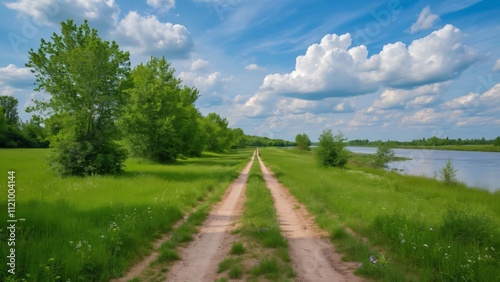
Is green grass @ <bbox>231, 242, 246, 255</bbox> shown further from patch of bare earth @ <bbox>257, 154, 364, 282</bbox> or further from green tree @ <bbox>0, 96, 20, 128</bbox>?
green tree @ <bbox>0, 96, 20, 128</bbox>

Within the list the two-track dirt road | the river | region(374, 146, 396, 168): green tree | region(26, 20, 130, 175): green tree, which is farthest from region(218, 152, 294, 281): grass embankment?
region(374, 146, 396, 168): green tree

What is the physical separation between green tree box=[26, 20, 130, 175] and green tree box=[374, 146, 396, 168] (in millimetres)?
47297

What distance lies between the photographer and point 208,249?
8.26 meters

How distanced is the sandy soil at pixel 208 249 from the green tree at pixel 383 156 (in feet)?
161

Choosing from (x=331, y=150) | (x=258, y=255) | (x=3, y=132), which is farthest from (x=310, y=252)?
(x=3, y=132)

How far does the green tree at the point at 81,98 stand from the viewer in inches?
878

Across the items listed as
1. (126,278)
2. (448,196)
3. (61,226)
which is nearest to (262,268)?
A: (126,278)

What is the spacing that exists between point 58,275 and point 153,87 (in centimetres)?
3726

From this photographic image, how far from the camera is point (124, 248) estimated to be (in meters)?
7.62

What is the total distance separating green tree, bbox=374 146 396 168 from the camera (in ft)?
184

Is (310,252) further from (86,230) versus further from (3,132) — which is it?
(3,132)

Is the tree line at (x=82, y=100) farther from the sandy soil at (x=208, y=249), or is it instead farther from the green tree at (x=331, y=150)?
the green tree at (x=331, y=150)

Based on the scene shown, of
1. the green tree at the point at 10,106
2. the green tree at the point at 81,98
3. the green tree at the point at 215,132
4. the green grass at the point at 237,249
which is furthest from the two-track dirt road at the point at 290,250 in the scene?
the green tree at the point at 10,106

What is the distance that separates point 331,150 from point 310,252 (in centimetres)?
3550
